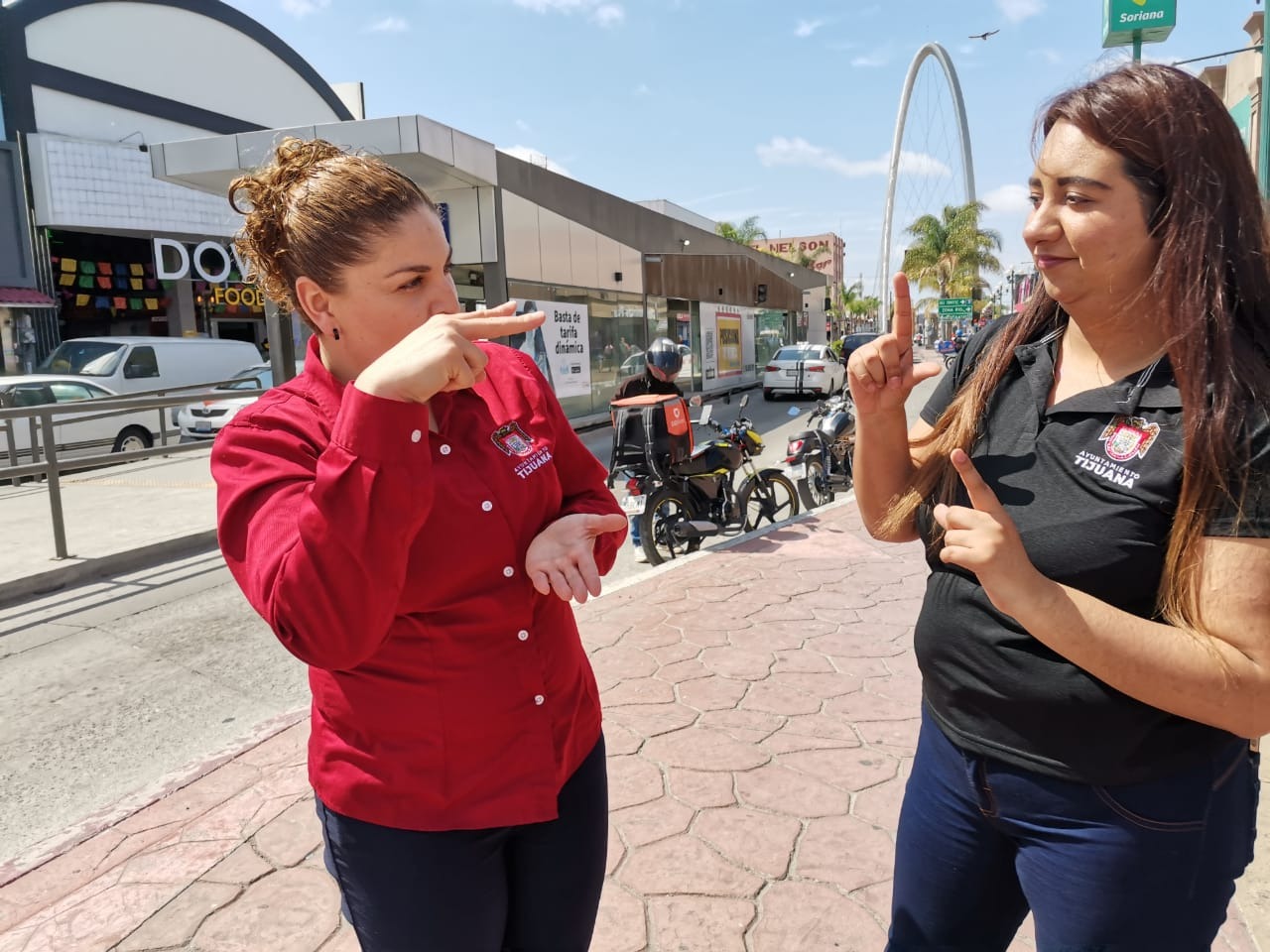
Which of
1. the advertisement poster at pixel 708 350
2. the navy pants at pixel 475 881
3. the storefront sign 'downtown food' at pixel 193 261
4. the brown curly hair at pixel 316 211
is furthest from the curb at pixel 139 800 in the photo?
the advertisement poster at pixel 708 350

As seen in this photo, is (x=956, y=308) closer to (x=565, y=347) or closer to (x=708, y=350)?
(x=708, y=350)

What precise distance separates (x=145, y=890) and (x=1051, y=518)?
107 inches

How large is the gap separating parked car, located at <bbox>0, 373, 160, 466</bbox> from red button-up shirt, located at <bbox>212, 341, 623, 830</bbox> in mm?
11010

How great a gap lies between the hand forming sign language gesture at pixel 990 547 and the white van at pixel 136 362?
1464 cm

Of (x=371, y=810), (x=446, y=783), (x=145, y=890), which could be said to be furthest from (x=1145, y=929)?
(x=145, y=890)

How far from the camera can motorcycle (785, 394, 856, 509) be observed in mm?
8109

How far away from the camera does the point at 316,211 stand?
1.31 meters

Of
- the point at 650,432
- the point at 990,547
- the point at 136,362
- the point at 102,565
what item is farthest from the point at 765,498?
the point at 136,362

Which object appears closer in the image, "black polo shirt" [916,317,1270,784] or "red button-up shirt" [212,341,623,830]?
"red button-up shirt" [212,341,623,830]

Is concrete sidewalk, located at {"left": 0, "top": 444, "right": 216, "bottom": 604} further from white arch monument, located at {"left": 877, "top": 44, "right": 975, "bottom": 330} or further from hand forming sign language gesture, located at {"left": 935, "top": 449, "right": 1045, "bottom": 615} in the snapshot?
white arch monument, located at {"left": 877, "top": 44, "right": 975, "bottom": 330}

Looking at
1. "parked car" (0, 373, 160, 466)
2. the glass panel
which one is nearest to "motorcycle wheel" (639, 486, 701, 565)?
"parked car" (0, 373, 160, 466)

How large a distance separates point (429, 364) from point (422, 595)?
0.37 meters

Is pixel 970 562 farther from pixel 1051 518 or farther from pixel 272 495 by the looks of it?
pixel 272 495

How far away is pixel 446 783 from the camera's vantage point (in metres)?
1.33
